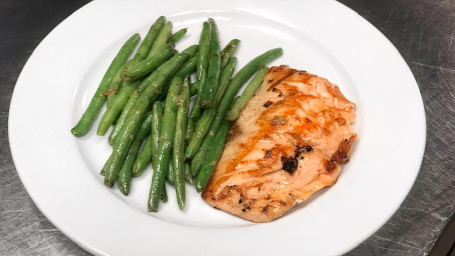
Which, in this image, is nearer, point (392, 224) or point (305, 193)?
point (305, 193)

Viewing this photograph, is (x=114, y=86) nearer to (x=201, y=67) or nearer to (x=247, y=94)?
(x=201, y=67)

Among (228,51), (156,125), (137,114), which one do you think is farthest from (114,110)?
(228,51)

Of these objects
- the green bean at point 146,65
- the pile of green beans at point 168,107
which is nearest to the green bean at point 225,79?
the pile of green beans at point 168,107

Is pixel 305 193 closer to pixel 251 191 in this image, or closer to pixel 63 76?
pixel 251 191

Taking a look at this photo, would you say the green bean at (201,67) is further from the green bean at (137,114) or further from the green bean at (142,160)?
the green bean at (142,160)

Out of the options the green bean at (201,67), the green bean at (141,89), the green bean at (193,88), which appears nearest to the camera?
the green bean at (141,89)

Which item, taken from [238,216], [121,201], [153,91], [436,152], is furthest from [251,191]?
[436,152]

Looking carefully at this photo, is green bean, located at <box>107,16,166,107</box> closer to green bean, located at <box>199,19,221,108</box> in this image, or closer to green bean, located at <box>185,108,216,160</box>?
green bean, located at <box>199,19,221,108</box>
